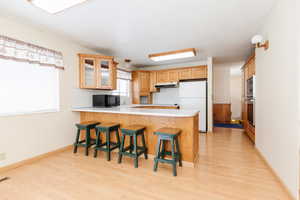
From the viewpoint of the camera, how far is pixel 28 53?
2363 mm

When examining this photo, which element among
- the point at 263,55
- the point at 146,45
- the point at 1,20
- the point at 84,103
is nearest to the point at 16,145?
the point at 84,103

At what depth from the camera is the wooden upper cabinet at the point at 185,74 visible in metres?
4.77

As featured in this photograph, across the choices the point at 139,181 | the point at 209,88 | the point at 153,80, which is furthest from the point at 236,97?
the point at 139,181

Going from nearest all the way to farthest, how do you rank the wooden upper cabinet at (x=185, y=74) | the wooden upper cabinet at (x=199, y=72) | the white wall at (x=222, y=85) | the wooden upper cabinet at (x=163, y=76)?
1. the wooden upper cabinet at (x=199, y=72)
2. the wooden upper cabinet at (x=185, y=74)
3. the wooden upper cabinet at (x=163, y=76)
4. the white wall at (x=222, y=85)

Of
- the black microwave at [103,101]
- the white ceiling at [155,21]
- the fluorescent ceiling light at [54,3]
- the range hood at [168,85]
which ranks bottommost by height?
the black microwave at [103,101]

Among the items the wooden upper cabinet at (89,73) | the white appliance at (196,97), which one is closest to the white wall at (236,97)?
the white appliance at (196,97)

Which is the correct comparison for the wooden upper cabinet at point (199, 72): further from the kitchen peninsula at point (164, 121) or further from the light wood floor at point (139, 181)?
the light wood floor at point (139, 181)

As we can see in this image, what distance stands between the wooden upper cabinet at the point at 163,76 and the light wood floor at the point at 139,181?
3.17 meters

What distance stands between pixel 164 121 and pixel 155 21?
5.52ft

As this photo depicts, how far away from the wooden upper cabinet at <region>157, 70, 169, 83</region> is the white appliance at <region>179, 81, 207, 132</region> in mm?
740

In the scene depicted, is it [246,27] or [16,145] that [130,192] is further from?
[246,27]

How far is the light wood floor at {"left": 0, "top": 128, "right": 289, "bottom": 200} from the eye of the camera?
1594mm

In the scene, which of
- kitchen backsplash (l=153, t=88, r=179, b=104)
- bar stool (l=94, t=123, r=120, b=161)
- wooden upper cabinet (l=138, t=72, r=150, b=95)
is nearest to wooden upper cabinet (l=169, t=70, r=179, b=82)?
kitchen backsplash (l=153, t=88, r=179, b=104)

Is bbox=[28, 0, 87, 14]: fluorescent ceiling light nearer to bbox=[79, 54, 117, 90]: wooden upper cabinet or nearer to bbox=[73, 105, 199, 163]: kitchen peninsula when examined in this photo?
bbox=[79, 54, 117, 90]: wooden upper cabinet
